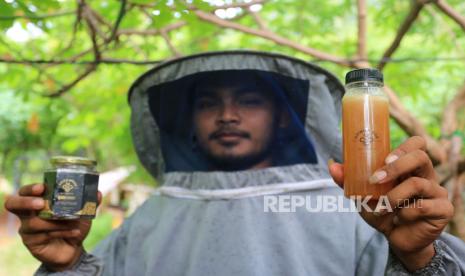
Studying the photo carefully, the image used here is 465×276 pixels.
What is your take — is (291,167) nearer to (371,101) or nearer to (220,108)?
(220,108)

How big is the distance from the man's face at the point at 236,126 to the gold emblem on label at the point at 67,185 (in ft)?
2.02

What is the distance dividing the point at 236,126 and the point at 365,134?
2.70ft

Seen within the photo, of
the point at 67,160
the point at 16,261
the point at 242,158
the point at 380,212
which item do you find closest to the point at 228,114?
the point at 242,158

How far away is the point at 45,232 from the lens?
144 centimetres

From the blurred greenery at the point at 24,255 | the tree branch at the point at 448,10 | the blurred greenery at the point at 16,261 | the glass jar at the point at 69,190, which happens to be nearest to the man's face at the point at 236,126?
the glass jar at the point at 69,190

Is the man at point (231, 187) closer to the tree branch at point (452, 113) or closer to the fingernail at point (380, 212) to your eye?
the fingernail at point (380, 212)

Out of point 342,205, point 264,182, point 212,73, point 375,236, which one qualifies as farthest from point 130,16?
point 375,236

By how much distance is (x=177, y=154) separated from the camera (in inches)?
74.8

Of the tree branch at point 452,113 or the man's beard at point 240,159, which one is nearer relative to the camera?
the man's beard at point 240,159

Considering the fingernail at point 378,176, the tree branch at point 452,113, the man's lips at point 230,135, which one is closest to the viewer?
the fingernail at point 378,176

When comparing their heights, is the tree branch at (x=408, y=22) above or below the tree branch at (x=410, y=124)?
above

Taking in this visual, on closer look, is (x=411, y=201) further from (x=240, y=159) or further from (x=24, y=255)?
(x=24, y=255)

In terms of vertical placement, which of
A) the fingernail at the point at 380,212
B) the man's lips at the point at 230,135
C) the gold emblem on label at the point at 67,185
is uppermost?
the man's lips at the point at 230,135

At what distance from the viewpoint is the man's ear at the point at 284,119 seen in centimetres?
177
